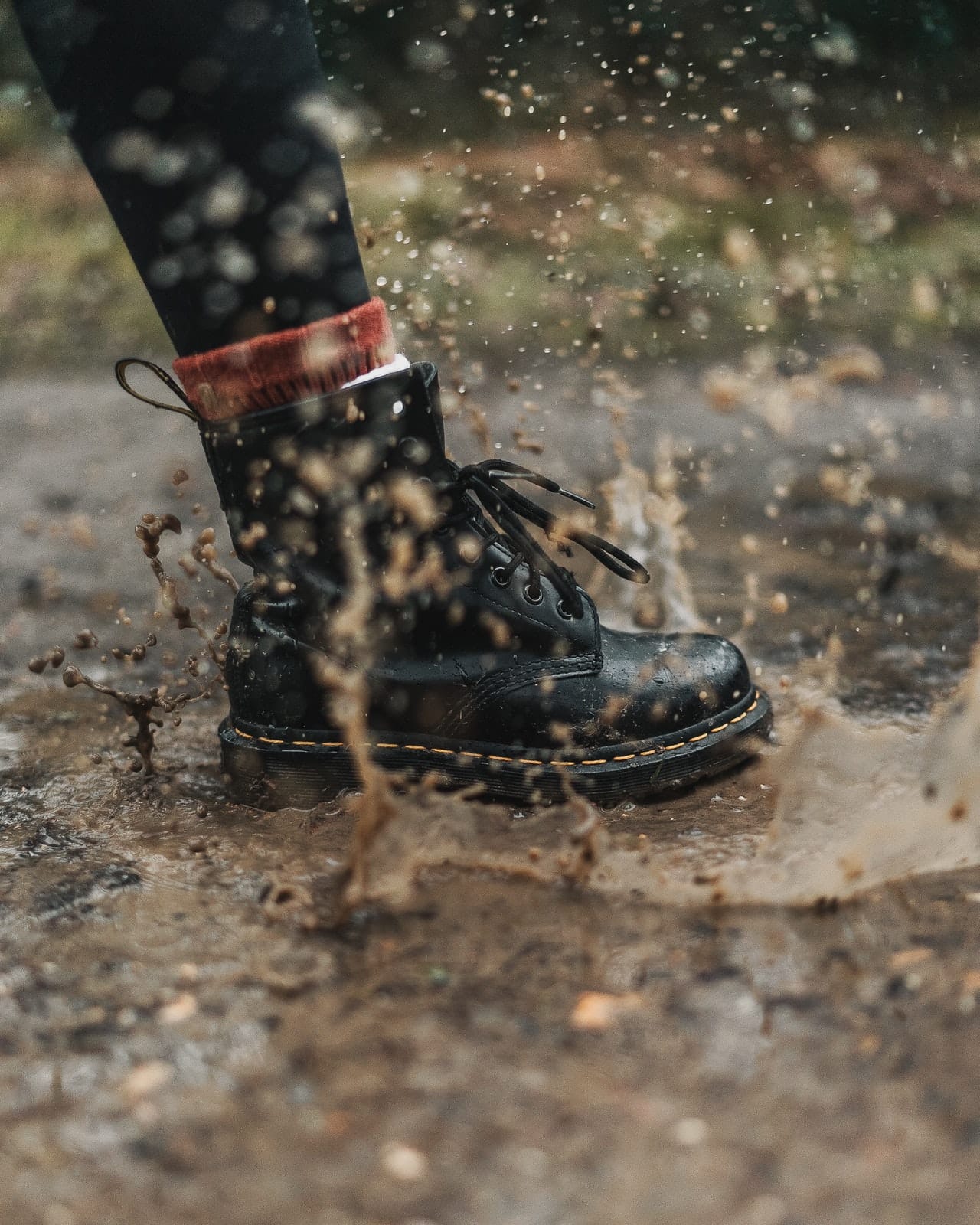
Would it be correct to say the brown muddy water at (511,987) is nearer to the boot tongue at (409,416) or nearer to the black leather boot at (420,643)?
the black leather boot at (420,643)

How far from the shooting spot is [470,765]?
1403 millimetres

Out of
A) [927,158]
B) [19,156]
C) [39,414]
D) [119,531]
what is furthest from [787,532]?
[19,156]

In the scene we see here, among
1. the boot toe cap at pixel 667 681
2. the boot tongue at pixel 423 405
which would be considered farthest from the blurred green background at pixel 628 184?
the boot tongue at pixel 423 405

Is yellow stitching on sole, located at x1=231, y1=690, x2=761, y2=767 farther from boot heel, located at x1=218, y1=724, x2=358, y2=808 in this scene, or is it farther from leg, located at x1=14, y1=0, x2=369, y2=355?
leg, located at x1=14, y1=0, x2=369, y2=355

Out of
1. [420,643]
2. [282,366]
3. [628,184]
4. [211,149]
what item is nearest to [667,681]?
[420,643]

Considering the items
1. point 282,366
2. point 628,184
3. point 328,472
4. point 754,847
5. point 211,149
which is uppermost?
point 211,149

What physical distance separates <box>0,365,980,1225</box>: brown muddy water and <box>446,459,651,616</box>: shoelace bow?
0.93 feet

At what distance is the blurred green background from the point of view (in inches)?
201

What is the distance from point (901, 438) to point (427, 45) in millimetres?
4813

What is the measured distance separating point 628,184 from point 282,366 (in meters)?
5.87

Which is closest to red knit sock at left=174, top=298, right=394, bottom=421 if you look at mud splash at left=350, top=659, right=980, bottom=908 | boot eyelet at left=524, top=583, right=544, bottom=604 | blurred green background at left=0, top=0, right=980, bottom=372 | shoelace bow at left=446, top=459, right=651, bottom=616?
shoelace bow at left=446, top=459, right=651, bottom=616

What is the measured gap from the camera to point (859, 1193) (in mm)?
789

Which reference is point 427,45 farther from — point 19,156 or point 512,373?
point 512,373

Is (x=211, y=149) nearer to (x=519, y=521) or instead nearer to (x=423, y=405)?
(x=423, y=405)
